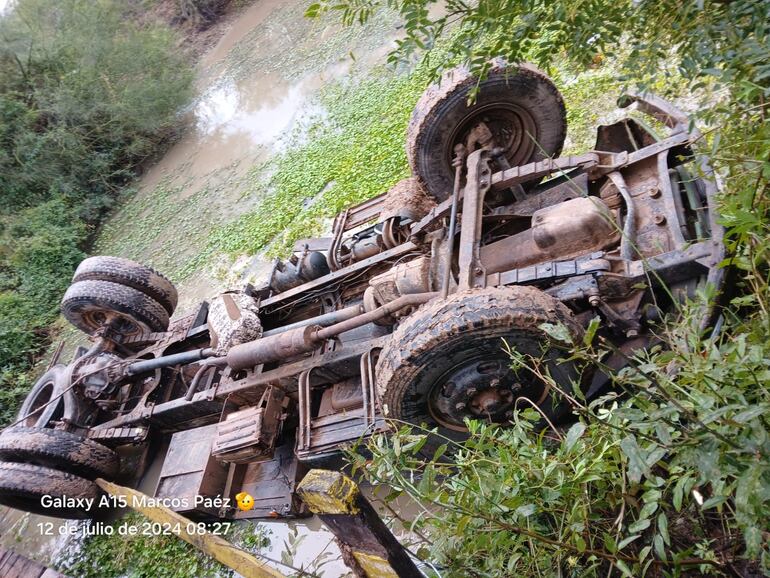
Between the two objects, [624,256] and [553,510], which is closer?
[553,510]

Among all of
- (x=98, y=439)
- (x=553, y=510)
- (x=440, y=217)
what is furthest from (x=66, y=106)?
(x=553, y=510)

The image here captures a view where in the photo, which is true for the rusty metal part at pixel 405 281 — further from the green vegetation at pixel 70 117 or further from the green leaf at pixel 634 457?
the green vegetation at pixel 70 117

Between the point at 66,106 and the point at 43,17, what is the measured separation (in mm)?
3887

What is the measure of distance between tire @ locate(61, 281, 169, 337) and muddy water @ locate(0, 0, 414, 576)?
190cm

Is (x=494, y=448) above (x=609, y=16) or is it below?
below

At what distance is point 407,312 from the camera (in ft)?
10.8

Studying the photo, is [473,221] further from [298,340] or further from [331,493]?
[331,493]

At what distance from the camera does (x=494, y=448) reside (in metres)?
2.00

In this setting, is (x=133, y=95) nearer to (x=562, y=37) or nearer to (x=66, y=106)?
(x=66, y=106)

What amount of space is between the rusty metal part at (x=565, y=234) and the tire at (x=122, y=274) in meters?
3.92

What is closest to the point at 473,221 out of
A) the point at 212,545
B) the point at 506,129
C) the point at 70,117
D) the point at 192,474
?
the point at 506,129

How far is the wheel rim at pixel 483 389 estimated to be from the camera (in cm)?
279

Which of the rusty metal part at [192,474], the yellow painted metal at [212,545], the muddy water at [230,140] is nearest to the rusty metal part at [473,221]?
the yellow painted metal at [212,545]

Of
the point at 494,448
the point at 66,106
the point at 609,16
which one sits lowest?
the point at 494,448
